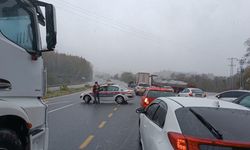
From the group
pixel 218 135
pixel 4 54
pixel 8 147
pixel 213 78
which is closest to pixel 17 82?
pixel 4 54

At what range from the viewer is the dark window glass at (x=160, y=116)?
20.7 ft

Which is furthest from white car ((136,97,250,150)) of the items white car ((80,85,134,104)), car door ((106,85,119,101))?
car door ((106,85,119,101))

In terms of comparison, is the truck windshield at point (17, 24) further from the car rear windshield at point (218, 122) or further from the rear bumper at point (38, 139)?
the car rear windshield at point (218, 122)

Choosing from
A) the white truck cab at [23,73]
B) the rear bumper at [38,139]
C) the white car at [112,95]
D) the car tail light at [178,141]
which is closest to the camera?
the white truck cab at [23,73]

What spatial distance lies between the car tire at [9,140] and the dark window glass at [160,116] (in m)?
2.24

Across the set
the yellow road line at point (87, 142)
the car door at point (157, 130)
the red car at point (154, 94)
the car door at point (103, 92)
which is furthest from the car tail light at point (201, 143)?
the car door at point (103, 92)

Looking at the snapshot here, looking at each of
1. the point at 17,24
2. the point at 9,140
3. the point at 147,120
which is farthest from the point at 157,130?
the point at 17,24

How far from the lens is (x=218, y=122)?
560 centimetres

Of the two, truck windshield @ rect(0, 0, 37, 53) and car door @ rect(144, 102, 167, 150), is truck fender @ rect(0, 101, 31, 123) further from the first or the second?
car door @ rect(144, 102, 167, 150)

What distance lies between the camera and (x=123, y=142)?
11.3 meters

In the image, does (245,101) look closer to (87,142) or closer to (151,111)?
(87,142)

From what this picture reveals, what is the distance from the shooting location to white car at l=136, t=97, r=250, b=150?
5.05 m

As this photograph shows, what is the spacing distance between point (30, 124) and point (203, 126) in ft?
7.59

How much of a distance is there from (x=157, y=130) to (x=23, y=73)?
2.28 m
